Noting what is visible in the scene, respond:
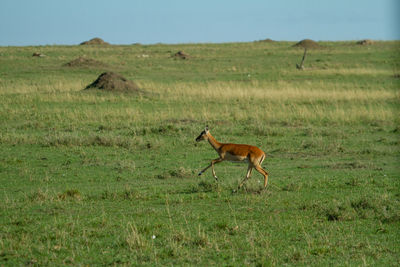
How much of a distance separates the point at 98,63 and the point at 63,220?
3084 centimetres

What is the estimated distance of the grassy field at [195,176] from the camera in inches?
267

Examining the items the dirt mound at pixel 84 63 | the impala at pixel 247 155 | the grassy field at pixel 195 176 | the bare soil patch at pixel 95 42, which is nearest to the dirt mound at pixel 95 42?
the bare soil patch at pixel 95 42

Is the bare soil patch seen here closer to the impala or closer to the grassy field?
the grassy field

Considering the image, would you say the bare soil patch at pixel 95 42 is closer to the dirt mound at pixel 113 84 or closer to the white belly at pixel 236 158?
the dirt mound at pixel 113 84

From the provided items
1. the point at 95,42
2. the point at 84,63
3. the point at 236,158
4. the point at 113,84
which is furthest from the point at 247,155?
the point at 95,42

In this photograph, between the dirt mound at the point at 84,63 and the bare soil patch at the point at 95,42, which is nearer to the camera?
the dirt mound at the point at 84,63

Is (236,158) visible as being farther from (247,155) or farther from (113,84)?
(113,84)

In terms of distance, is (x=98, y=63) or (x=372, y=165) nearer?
(x=372, y=165)

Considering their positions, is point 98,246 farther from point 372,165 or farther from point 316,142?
point 316,142

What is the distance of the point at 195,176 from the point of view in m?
11.8

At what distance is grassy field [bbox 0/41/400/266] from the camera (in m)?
6.79

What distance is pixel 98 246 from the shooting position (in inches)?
270

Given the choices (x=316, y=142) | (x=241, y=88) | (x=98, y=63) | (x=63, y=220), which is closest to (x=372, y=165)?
(x=316, y=142)

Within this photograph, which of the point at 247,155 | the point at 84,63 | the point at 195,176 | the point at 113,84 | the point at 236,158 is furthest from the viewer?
the point at 84,63
